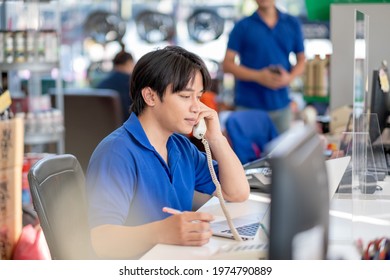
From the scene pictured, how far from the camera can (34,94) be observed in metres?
4.40

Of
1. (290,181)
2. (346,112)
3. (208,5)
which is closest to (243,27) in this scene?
(346,112)

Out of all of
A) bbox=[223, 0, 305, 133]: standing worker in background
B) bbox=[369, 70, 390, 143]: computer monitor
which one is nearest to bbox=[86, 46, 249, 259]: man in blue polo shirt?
bbox=[369, 70, 390, 143]: computer monitor

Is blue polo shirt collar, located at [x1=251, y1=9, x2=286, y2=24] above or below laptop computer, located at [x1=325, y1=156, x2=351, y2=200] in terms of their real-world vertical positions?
above

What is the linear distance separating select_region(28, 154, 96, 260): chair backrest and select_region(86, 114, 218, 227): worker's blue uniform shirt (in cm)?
10

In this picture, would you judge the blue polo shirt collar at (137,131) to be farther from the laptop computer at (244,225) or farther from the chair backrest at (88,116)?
the chair backrest at (88,116)

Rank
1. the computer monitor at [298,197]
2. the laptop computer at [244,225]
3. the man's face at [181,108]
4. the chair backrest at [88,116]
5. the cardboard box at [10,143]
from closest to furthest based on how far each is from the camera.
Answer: the computer monitor at [298,197] < the laptop computer at [244,225] < the man's face at [181,108] < the cardboard box at [10,143] < the chair backrest at [88,116]

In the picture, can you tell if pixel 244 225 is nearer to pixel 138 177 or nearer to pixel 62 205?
pixel 138 177

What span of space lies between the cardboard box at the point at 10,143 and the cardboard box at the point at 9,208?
0.09 feet

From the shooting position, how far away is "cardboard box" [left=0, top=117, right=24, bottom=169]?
2756mm

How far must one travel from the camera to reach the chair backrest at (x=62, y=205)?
6.02ft

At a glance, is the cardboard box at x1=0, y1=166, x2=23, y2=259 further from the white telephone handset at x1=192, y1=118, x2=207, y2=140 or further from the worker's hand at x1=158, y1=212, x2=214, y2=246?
the worker's hand at x1=158, y1=212, x2=214, y2=246

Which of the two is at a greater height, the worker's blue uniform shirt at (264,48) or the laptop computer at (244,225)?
the worker's blue uniform shirt at (264,48)

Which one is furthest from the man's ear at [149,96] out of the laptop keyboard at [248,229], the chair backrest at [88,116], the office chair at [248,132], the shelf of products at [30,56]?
the chair backrest at [88,116]

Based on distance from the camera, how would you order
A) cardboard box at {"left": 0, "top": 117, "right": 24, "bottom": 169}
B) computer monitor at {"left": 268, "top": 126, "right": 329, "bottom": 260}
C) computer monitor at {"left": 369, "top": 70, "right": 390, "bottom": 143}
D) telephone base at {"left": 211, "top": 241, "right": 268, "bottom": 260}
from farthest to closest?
cardboard box at {"left": 0, "top": 117, "right": 24, "bottom": 169} → computer monitor at {"left": 369, "top": 70, "right": 390, "bottom": 143} → telephone base at {"left": 211, "top": 241, "right": 268, "bottom": 260} → computer monitor at {"left": 268, "top": 126, "right": 329, "bottom": 260}
